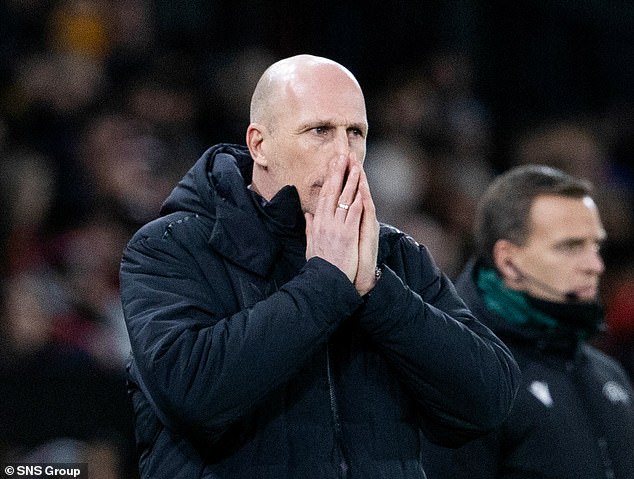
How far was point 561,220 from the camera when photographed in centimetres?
439

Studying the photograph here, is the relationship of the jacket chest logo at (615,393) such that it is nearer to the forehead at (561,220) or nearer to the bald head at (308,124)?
the forehead at (561,220)

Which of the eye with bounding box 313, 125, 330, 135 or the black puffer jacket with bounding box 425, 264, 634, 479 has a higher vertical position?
the eye with bounding box 313, 125, 330, 135

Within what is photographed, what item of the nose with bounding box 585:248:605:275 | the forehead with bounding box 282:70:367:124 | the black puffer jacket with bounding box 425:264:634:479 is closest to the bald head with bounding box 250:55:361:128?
the forehead with bounding box 282:70:367:124

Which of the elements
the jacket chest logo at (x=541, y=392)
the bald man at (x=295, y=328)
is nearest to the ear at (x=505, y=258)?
the jacket chest logo at (x=541, y=392)

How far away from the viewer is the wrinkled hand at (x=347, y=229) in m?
2.96

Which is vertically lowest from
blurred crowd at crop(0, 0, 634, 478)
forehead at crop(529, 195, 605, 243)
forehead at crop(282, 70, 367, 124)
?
blurred crowd at crop(0, 0, 634, 478)

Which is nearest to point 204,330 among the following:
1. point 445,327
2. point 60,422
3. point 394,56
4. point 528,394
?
point 445,327

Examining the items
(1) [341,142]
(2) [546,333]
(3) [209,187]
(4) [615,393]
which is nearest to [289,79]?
(1) [341,142]

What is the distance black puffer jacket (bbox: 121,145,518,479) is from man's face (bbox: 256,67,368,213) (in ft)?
0.31

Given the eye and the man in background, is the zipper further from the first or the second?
the man in background

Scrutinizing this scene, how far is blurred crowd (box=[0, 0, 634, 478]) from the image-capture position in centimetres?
538

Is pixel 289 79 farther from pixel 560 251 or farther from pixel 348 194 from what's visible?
pixel 560 251

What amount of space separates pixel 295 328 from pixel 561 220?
71.7 inches

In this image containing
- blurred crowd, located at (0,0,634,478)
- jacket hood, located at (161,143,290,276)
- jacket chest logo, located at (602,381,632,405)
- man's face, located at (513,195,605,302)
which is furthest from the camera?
blurred crowd, located at (0,0,634,478)
